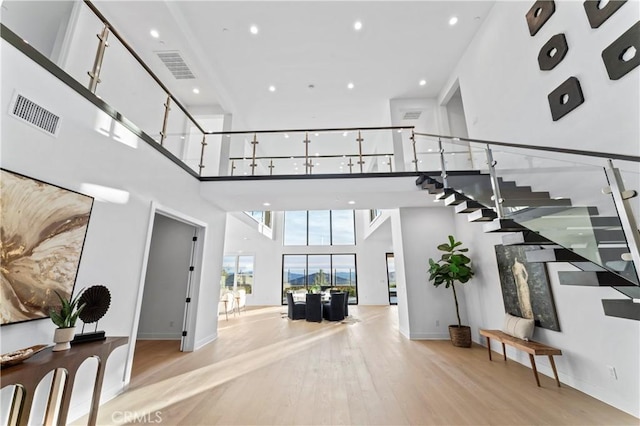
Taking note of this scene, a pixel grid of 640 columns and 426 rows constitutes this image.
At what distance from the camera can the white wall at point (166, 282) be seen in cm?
591

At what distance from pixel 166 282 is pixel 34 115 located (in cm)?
465

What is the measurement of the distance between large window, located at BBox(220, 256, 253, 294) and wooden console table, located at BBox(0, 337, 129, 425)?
10464mm

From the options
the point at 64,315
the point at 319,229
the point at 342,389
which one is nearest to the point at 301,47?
the point at 64,315

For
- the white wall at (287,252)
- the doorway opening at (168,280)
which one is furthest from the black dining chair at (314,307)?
the white wall at (287,252)

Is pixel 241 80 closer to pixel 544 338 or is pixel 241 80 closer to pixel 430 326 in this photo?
pixel 430 326

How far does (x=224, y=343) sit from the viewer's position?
546 cm

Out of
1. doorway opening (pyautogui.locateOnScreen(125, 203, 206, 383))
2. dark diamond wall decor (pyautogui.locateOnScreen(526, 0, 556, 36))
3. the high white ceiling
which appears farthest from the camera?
doorway opening (pyautogui.locateOnScreen(125, 203, 206, 383))

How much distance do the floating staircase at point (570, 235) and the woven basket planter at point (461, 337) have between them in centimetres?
294

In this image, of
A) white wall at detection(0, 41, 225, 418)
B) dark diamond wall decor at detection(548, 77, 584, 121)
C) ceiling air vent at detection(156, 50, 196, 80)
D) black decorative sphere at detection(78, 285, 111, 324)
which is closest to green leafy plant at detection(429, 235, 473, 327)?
dark diamond wall decor at detection(548, 77, 584, 121)

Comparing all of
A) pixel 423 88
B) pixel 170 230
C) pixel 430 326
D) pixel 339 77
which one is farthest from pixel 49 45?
pixel 430 326

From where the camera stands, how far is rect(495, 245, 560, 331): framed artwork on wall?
12.2 feet

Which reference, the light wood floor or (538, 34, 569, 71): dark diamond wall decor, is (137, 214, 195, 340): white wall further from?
(538, 34, 569, 71): dark diamond wall decor

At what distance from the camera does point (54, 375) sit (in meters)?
2.34

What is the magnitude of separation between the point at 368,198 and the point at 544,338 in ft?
11.9
